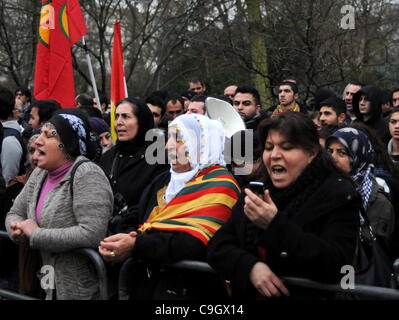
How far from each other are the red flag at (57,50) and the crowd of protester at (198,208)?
9.11ft

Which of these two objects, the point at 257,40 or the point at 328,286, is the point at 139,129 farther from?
the point at 257,40

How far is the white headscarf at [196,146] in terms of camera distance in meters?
3.72

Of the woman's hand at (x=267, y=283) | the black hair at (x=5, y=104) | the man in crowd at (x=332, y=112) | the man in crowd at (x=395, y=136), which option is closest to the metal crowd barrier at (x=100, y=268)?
the woman's hand at (x=267, y=283)

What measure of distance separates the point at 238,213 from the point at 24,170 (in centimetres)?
298

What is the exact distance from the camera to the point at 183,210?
11.6 ft

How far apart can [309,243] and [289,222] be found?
127mm

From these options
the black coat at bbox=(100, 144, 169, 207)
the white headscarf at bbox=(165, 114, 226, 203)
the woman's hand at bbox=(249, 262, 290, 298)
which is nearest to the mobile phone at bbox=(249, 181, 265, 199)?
the woman's hand at bbox=(249, 262, 290, 298)

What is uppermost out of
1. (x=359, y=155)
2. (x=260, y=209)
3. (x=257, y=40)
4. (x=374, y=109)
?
(x=257, y=40)

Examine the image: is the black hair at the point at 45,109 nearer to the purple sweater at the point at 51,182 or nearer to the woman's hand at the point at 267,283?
the purple sweater at the point at 51,182

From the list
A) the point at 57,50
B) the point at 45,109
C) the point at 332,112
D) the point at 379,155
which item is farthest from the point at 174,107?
the point at 379,155

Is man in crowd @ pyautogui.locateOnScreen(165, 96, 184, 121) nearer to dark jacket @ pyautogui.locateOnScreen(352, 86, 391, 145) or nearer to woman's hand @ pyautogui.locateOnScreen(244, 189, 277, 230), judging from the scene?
dark jacket @ pyautogui.locateOnScreen(352, 86, 391, 145)

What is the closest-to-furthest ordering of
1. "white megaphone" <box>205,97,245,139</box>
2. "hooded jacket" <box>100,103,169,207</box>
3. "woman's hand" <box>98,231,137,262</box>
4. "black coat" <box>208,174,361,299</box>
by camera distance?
"black coat" <box>208,174,361,299</box>, "woman's hand" <box>98,231,137,262</box>, "hooded jacket" <box>100,103,169,207</box>, "white megaphone" <box>205,97,245,139</box>

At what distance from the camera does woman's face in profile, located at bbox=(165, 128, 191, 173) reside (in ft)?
12.3

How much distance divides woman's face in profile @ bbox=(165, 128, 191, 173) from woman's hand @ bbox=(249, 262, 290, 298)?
106cm
